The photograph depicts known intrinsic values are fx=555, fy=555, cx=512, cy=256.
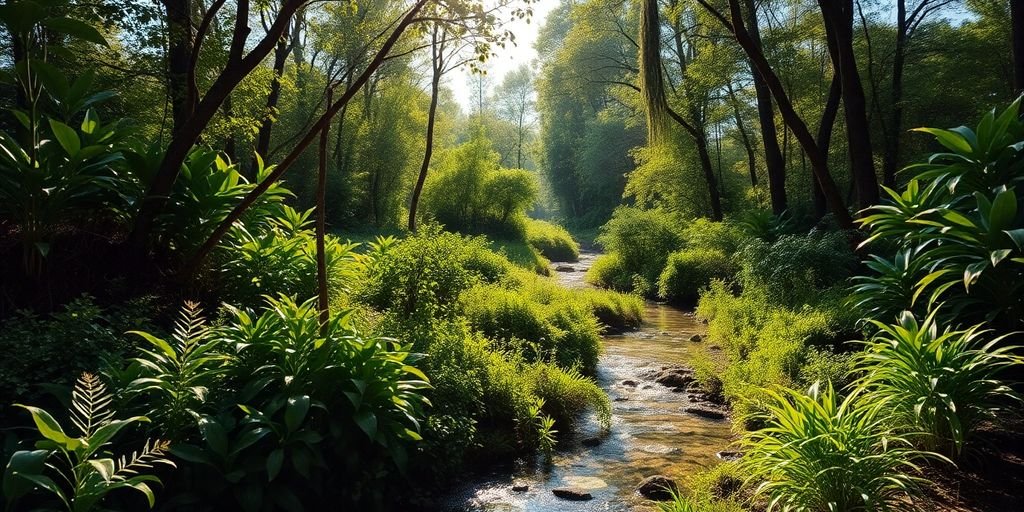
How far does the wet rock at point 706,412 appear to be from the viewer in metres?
4.93

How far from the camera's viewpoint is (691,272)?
1120 cm

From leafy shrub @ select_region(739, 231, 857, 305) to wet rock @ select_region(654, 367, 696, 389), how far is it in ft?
5.40

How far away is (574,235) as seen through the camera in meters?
34.8

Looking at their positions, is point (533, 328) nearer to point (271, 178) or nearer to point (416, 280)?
point (416, 280)

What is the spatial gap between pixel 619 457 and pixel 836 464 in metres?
1.92

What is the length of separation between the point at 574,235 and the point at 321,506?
106ft

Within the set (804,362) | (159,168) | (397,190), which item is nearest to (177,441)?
(159,168)

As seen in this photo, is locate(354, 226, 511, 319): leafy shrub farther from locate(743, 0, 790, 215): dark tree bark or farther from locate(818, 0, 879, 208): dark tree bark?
locate(743, 0, 790, 215): dark tree bark

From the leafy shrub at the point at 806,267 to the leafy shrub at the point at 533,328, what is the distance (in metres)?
2.48

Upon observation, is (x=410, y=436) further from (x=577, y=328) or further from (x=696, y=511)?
(x=577, y=328)

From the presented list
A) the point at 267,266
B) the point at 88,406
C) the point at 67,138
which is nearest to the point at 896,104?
the point at 267,266

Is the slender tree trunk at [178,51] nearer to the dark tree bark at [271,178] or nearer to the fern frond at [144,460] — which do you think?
the dark tree bark at [271,178]

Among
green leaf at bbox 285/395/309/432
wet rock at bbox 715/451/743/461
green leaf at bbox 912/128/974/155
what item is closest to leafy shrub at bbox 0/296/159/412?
green leaf at bbox 285/395/309/432

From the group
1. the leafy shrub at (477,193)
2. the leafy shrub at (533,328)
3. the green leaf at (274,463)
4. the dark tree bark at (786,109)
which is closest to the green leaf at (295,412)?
the green leaf at (274,463)
